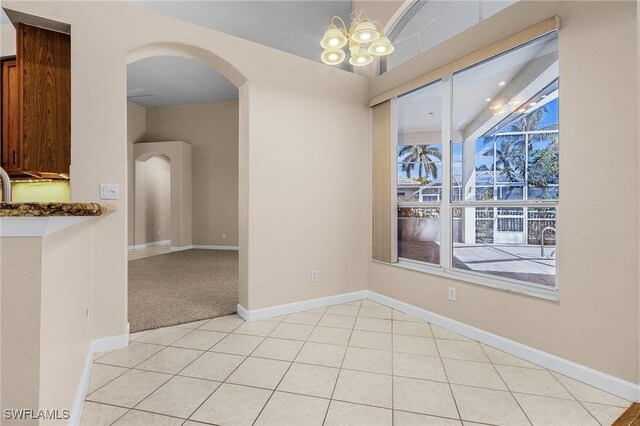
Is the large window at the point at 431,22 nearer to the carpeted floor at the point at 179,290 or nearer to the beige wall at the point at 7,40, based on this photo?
the carpeted floor at the point at 179,290

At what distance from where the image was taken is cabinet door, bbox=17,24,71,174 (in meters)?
2.48

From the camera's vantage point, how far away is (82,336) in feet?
6.12

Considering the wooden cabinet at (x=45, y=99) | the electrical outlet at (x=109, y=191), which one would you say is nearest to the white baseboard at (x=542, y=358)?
the electrical outlet at (x=109, y=191)

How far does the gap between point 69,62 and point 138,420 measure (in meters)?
2.72

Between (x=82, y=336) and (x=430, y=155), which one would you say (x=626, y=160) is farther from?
(x=82, y=336)

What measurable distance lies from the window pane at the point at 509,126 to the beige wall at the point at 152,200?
7.63 meters

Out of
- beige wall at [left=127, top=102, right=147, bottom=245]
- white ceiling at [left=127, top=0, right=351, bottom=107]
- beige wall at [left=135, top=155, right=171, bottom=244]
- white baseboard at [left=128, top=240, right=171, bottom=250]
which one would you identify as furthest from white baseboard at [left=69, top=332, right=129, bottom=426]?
beige wall at [left=135, top=155, right=171, bottom=244]

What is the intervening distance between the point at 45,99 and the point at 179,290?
2.50 meters

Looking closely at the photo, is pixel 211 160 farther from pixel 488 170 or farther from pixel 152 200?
pixel 488 170

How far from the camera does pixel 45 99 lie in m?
2.56

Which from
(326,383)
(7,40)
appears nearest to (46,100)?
(7,40)

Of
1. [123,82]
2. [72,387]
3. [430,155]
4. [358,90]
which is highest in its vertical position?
[358,90]

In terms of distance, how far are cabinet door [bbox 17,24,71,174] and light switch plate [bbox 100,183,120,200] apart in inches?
19.7

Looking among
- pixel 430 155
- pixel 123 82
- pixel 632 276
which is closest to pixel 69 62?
pixel 123 82
